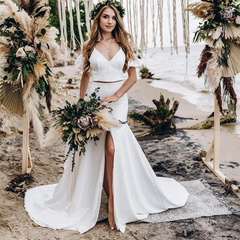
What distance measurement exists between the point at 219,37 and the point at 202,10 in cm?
33

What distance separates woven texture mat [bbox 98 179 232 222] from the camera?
105 inches

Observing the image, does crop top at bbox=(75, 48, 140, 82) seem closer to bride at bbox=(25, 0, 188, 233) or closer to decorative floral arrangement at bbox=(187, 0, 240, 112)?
bride at bbox=(25, 0, 188, 233)

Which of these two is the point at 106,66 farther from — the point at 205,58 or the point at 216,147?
Result: the point at 216,147

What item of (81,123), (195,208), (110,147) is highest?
(81,123)

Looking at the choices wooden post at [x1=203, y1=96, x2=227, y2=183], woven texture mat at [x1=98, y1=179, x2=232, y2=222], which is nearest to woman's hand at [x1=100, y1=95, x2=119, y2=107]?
woven texture mat at [x1=98, y1=179, x2=232, y2=222]

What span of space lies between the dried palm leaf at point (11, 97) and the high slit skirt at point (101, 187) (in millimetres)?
893

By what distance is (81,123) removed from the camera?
2338 mm

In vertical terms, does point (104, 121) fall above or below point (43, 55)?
below

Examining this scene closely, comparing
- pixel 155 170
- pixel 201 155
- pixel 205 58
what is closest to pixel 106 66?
pixel 205 58

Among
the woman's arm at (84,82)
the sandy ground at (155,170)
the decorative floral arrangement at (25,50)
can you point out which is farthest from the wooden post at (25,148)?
the woman's arm at (84,82)

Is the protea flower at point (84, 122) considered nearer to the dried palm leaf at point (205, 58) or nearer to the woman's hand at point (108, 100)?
the woman's hand at point (108, 100)

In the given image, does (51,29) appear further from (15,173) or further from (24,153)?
(15,173)

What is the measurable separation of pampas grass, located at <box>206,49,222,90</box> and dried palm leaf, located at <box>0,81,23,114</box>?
1961mm

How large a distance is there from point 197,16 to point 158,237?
2175 mm
